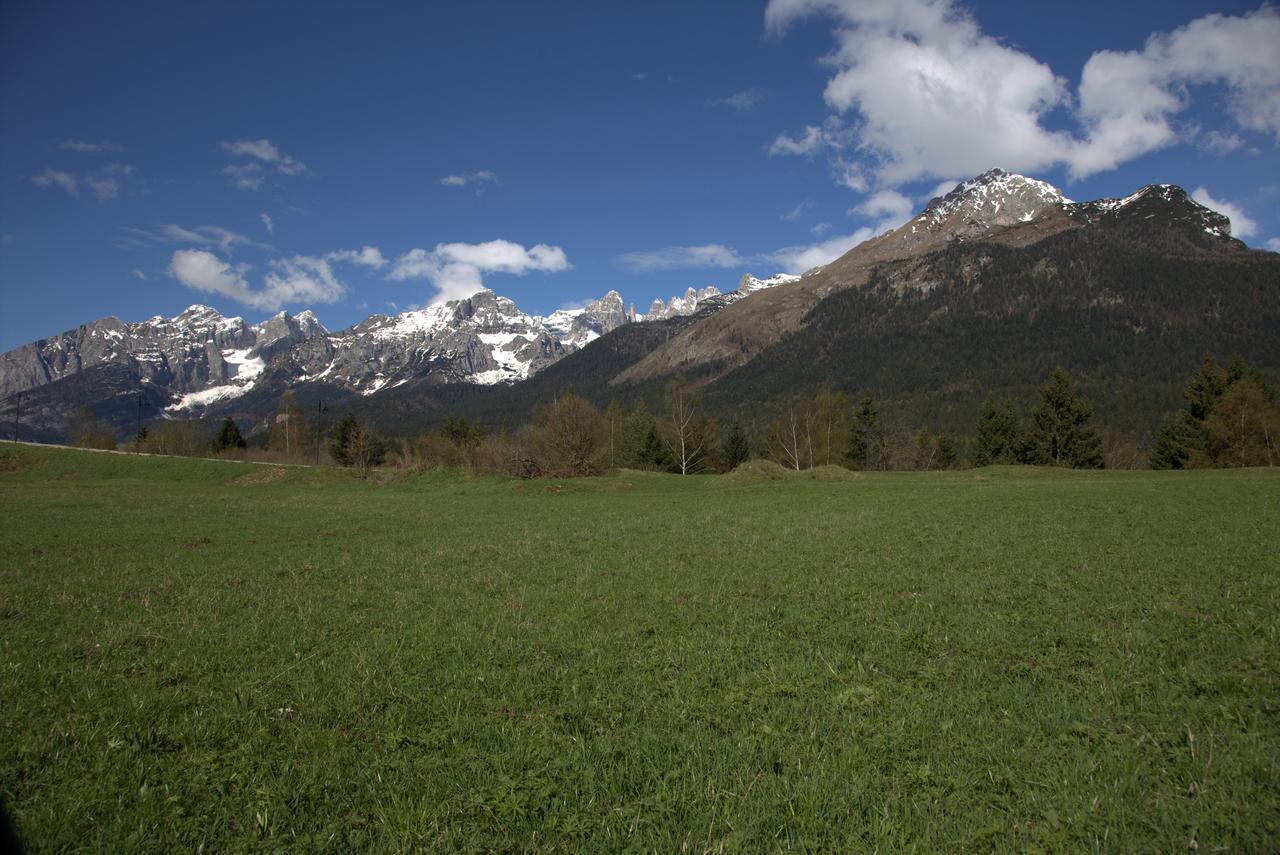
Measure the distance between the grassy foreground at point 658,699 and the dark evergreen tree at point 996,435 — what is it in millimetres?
69971

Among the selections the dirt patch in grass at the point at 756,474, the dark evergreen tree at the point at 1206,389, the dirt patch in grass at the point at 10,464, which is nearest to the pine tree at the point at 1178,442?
the dark evergreen tree at the point at 1206,389

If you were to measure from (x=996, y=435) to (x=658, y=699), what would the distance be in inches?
3491

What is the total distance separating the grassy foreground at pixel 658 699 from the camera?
4941 millimetres

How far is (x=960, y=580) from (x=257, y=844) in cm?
1281

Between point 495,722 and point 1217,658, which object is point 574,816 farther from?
point 1217,658

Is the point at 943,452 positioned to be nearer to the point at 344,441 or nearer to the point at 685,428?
the point at 685,428

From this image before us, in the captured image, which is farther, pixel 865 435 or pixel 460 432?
pixel 460 432

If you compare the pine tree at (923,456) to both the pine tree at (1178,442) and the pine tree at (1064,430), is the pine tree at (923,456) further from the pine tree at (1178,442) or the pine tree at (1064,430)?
the pine tree at (1178,442)

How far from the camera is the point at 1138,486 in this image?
3225 centimetres

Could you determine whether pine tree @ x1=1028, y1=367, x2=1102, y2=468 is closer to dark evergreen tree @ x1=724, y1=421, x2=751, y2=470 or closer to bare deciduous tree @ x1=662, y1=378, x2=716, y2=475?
dark evergreen tree @ x1=724, y1=421, x2=751, y2=470

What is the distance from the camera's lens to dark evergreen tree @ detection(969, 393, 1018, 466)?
79.8 metres

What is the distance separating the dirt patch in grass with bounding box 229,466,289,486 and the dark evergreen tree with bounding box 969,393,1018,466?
83445 millimetres

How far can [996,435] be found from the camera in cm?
8188

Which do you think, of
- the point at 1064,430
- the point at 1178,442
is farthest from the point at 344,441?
the point at 1178,442
